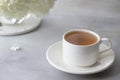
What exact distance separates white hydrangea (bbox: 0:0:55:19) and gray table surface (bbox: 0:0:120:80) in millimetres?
88

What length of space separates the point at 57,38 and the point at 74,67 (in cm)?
21

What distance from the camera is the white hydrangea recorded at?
79cm

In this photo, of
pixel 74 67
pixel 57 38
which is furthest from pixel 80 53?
pixel 57 38

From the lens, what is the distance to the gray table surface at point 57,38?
0.69 m

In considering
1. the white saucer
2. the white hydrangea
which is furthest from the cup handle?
the white hydrangea

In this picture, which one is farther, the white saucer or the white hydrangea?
the white hydrangea

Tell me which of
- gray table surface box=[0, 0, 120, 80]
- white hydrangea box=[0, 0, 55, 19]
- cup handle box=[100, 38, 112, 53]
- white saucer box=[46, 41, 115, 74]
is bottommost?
gray table surface box=[0, 0, 120, 80]

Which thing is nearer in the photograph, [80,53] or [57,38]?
[80,53]

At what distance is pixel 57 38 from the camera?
0.87 m

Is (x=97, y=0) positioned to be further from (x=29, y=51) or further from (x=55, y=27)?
(x=29, y=51)

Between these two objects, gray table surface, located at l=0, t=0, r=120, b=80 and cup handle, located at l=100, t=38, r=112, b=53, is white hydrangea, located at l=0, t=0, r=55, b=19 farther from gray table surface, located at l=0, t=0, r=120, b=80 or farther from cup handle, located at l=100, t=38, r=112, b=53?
cup handle, located at l=100, t=38, r=112, b=53

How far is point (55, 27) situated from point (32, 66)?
0.26 metres

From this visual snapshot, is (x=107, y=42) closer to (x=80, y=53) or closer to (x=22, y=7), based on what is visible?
(x=80, y=53)

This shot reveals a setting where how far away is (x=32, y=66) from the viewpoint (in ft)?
2.38
